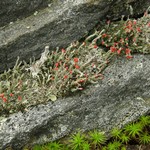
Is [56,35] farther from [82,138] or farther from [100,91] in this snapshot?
[82,138]

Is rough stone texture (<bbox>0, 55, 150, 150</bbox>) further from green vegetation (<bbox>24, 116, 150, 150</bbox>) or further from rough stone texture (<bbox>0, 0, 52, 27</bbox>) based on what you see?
rough stone texture (<bbox>0, 0, 52, 27</bbox>)

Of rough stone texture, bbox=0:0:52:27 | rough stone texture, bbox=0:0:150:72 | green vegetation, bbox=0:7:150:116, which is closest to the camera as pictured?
green vegetation, bbox=0:7:150:116

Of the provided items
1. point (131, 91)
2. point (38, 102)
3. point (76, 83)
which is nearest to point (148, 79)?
point (131, 91)

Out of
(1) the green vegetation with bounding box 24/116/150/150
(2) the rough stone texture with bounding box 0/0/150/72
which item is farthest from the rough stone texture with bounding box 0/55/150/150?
(2) the rough stone texture with bounding box 0/0/150/72

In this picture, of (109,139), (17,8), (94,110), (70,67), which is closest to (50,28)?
(17,8)

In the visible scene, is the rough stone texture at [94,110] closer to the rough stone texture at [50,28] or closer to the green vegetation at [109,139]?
the green vegetation at [109,139]

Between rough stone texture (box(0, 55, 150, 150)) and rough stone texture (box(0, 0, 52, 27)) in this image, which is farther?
rough stone texture (box(0, 0, 52, 27))

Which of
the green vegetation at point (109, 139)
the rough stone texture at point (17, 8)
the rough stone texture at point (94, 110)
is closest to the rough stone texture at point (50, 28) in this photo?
the rough stone texture at point (17, 8)
